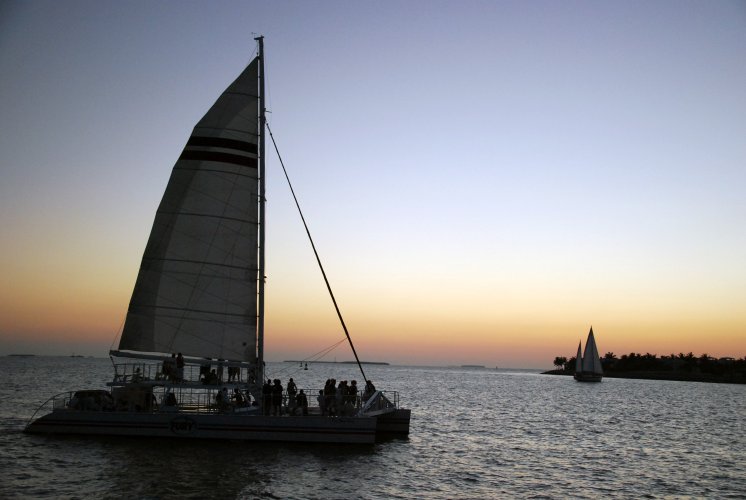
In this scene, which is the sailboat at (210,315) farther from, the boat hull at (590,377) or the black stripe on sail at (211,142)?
the boat hull at (590,377)

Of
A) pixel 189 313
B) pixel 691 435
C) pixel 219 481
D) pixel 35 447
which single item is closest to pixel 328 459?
pixel 219 481

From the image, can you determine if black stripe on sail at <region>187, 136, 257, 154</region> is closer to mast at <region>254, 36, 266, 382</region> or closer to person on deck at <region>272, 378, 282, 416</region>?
mast at <region>254, 36, 266, 382</region>

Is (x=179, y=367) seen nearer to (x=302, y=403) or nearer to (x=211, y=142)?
(x=302, y=403)

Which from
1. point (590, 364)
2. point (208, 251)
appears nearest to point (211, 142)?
point (208, 251)

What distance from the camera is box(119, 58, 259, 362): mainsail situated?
83.6ft

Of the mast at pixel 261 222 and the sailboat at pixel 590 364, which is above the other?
the mast at pixel 261 222

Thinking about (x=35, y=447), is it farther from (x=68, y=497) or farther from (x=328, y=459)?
(x=328, y=459)

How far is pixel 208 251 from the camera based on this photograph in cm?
2595

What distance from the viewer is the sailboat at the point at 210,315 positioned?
25016 millimetres

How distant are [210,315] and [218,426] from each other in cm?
444

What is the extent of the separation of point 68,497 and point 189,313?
8.98 meters

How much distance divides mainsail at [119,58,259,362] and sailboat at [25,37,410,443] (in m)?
0.04

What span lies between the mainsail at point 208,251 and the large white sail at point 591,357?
10820 cm

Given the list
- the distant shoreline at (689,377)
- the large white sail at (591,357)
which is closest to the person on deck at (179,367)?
the large white sail at (591,357)
